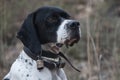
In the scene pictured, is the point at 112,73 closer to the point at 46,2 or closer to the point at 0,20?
the point at 0,20

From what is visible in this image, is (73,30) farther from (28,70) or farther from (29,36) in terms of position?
(28,70)

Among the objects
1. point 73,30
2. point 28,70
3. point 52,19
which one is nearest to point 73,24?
point 73,30

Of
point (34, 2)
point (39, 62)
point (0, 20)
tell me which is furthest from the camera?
point (34, 2)

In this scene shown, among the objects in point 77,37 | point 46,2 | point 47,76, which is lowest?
point 46,2

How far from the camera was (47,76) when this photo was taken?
512cm

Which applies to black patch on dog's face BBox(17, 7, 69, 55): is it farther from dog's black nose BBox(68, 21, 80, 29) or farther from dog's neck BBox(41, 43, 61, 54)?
dog's black nose BBox(68, 21, 80, 29)

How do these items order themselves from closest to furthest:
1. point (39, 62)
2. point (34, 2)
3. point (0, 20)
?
point (39, 62), point (0, 20), point (34, 2)

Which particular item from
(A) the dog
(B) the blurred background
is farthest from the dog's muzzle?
(B) the blurred background

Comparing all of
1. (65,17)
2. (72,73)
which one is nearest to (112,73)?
(72,73)

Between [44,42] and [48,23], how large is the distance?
0.17 meters

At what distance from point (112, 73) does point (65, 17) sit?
2003 mm

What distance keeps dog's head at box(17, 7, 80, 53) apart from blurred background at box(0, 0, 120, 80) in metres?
1.51

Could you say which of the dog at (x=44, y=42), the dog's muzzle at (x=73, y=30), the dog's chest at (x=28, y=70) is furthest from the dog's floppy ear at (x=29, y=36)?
the dog's muzzle at (x=73, y=30)

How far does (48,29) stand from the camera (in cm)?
523
